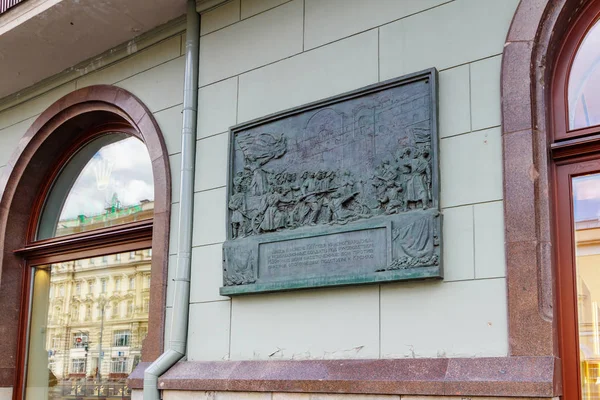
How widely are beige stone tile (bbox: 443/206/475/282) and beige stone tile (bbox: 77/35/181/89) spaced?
3.67 metres

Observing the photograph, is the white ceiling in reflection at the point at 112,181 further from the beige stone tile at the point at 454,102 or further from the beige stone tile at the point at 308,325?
the beige stone tile at the point at 454,102

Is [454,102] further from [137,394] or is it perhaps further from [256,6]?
[137,394]

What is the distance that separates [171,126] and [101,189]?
183 centimetres

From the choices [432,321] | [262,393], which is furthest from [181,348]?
[432,321]

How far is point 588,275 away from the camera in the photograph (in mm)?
4887

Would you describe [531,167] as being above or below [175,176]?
below

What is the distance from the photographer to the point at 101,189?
891 cm

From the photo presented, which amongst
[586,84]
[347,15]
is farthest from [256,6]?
[586,84]

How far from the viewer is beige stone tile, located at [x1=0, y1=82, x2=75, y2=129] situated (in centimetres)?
893

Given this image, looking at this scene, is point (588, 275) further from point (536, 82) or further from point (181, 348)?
point (181, 348)

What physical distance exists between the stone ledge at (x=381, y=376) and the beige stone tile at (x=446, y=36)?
2.09 meters

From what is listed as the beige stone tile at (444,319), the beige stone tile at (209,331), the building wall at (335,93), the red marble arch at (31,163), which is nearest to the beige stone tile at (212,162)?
the building wall at (335,93)

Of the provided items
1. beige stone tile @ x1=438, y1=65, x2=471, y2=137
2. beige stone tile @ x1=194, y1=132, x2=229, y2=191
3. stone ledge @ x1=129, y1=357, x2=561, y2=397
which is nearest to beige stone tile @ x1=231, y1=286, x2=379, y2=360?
stone ledge @ x1=129, y1=357, x2=561, y2=397

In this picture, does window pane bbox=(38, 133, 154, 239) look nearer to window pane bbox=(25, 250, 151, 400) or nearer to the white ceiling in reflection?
the white ceiling in reflection
